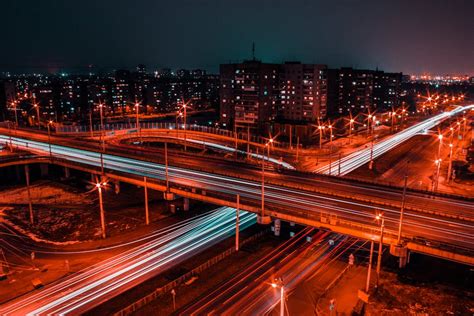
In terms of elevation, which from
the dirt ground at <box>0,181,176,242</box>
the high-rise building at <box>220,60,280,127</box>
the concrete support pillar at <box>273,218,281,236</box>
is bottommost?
the dirt ground at <box>0,181,176,242</box>

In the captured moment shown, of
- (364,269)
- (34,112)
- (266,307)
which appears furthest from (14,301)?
(34,112)

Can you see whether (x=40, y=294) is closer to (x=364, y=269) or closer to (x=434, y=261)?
(x=364, y=269)

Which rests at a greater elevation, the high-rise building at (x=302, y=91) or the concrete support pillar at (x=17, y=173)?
the high-rise building at (x=302, y=91)

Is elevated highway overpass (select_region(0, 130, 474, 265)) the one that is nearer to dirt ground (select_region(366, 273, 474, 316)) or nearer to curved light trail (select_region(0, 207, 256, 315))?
dirt ground (select_region(366, 273, 474, 316))

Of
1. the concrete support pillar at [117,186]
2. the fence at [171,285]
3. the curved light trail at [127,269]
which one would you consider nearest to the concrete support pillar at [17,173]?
the concrete support pillar at [117,186]

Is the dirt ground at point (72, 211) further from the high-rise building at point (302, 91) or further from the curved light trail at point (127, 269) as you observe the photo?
the high-rise building at point (302, 91)

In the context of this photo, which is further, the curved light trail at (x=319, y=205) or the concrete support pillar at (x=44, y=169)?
the concrete support pillar at (x=44, y=169)

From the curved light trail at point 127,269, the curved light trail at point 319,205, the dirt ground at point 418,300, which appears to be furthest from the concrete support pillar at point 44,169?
the dirt ground at point 418,300

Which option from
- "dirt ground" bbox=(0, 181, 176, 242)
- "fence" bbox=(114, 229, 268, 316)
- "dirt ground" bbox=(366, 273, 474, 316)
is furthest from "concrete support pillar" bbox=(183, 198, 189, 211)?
"dirt ground" bbox=(366, 273, 474, 316)

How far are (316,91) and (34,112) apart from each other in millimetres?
82031

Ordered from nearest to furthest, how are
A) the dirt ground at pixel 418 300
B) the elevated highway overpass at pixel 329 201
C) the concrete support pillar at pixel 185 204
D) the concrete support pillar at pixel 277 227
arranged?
the dirt ground at pixel 418 300 < the elevated highway overpass at pixel 329 201 < the concrete support pillar at pixel 277 227 < the concrete support pillar at pixel 185 204

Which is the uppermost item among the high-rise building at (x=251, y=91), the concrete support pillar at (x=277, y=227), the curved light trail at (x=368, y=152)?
the high-rise building at (x=251, y=91)

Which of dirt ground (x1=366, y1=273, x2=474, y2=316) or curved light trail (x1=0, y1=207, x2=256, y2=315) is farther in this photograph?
curved light trail (x1=0, y1=207, x2=256, y2=315)

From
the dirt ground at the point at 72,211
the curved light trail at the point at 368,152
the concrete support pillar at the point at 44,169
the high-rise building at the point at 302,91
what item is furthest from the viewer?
the high-rise building at the point at 302,91
